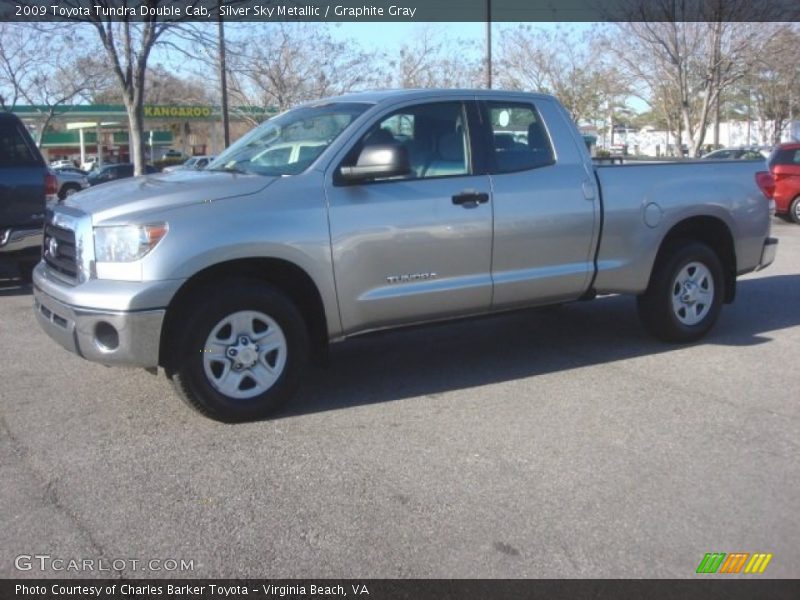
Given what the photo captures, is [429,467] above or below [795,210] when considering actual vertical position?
below

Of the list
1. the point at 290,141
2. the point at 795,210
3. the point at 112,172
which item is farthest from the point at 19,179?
the point at 112,172

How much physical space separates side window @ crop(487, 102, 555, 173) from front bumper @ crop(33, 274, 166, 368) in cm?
255

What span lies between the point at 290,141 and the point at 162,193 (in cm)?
116

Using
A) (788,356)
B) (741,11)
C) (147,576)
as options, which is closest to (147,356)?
(147,576)

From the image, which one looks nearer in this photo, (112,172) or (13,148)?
(13,148)

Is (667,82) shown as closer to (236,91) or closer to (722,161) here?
(236,91)

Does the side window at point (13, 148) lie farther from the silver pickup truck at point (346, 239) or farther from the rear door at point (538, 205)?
the rear door at point (538, 205)

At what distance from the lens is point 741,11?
2292 cm

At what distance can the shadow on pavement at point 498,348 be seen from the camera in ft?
18.2

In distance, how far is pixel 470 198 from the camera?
5.32m

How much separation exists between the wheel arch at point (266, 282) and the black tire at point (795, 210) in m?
14.2

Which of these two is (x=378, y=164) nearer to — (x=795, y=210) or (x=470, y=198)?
(x=470, y=198)

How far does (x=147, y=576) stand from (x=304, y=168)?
2.65 metres
